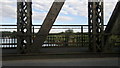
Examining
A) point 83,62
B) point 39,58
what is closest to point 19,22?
point 39,58

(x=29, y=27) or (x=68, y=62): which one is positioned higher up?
(x=29, y=27)

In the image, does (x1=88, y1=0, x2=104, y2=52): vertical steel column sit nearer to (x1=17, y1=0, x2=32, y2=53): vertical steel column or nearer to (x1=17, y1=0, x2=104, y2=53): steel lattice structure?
(x1=17, y1=0, x2=104, y2=53): steel lattice structure

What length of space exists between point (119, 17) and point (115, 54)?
6.68ft

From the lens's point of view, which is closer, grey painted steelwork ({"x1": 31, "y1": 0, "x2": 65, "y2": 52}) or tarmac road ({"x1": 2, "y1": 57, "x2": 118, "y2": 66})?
tarmac road ({"x1": 2, "y1": 57, "x2": 118, "y2": 66})

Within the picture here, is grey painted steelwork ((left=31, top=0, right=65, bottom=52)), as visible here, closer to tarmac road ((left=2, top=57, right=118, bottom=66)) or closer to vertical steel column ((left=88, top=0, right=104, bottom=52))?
tarmac road ((left=2, top=57, right=118, bottom=66))

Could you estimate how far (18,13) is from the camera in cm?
554

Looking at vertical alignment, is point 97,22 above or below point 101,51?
above

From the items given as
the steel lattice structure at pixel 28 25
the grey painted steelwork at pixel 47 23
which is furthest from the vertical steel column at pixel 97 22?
the grey painted steelwork at pixel 47 23

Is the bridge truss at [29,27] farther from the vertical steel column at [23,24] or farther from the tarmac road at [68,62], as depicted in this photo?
the tarmac road at [68,62]

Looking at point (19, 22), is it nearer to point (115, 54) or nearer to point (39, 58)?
point (39, 58)

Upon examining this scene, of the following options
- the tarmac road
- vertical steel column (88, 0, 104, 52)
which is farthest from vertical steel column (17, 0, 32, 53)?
vertical steel column (88, 0, 104, 52)

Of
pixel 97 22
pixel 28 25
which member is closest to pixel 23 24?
pixel 28 25

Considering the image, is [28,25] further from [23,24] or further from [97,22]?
[97,22]

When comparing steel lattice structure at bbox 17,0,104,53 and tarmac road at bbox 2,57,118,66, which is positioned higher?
steel lattice structure at bbox 17,0,104,53
